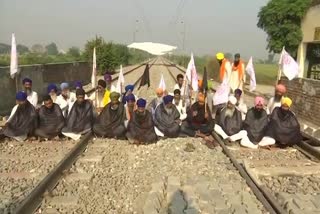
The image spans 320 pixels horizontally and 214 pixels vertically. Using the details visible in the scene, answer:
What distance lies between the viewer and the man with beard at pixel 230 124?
8.82 m

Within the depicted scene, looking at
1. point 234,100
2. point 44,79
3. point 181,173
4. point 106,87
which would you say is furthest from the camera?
point 44,79

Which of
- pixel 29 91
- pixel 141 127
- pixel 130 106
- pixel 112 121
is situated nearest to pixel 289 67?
pixel 130 106

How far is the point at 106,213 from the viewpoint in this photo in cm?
511

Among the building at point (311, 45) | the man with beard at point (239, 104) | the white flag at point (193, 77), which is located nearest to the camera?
the man with beard at point (239, 104)

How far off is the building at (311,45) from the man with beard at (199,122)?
1065 centimetres

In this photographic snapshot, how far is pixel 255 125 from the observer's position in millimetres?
8789

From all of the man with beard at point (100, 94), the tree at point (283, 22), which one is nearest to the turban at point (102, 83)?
the man with beard at point (100, 94)

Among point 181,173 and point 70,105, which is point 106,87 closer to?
point 70,105

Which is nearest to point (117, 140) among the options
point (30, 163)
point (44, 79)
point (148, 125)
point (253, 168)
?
point (148, 125)

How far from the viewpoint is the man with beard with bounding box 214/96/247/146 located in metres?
8.82

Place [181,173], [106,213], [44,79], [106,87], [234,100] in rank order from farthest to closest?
[44,79] → [106,87] → [234,100] → [181,173] → [106,213]

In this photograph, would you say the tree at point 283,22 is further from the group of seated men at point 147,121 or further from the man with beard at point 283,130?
the man with beard at point 283,130

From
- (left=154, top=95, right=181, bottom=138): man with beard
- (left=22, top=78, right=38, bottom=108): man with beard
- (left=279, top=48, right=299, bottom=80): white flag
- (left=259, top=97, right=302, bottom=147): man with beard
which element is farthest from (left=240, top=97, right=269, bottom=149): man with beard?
(left=22, top=78, right=38, bottom=108): man with beard

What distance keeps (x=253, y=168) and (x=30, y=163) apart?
3.46m
